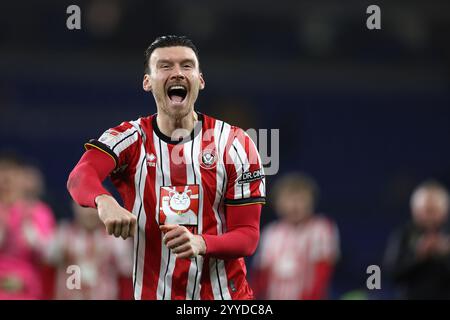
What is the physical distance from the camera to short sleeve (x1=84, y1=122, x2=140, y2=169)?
3.11m

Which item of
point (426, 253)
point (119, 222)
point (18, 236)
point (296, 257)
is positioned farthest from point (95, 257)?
point (119, 222)

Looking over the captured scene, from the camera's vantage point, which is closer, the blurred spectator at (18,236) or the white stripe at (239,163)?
the white stripe at (239,163)

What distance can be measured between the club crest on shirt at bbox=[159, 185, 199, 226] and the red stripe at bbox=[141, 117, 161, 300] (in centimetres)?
5

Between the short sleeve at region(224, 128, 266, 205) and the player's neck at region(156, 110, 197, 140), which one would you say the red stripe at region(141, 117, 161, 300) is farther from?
the short sleeve at region(224, 128, 266, 205)

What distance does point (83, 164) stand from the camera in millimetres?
3059

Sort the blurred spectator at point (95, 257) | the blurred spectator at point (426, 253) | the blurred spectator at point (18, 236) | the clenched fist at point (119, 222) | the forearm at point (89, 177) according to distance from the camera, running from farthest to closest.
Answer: the blurred spectator at point (95, 257)
the blurred spectator at point (426, 253)
the blurred spectator at point (18, 236)
the forearm at point (89, 177)
the clenched fist at point (119, 222)

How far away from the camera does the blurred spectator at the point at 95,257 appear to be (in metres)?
7.23

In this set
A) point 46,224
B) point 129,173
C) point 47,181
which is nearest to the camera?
point 129,173

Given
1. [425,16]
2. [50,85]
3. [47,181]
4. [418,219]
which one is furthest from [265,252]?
[425,16]

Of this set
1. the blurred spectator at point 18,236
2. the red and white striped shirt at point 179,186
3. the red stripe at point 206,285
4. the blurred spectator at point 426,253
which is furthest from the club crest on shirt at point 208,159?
the blurred spectator at point 426,253

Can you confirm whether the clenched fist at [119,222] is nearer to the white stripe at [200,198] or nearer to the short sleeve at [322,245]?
the white stripe at [200,198]

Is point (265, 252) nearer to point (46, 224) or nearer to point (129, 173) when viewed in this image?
point (46, 224)

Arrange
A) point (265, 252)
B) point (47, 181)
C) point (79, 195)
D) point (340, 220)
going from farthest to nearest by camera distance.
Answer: point (340, 220) → point (47, 181) → point (265, 252) → point (79, 195)
